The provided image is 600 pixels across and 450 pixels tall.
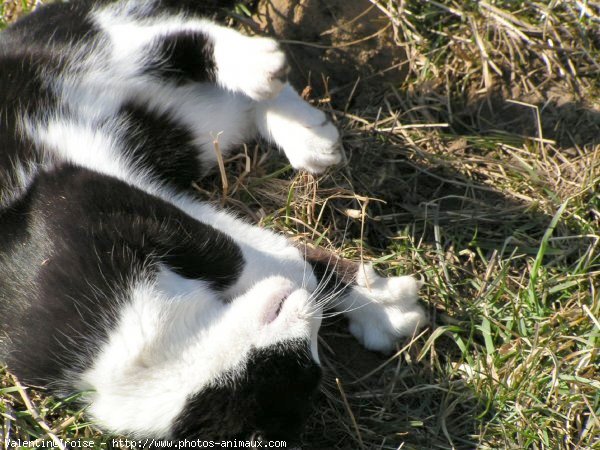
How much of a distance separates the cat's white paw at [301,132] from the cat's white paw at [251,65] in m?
0.15

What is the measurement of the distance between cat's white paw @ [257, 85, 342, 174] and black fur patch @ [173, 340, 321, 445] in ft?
2.86

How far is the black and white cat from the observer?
202 centimetres

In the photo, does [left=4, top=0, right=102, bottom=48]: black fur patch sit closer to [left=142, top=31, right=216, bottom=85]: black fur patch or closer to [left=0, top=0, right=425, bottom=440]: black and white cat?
[left=0, top=0, right=425, bottom=440]: black and white cat

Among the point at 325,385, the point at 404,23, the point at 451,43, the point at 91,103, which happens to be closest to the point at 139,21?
the point at 91,103

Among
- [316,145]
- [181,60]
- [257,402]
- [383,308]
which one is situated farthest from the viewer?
[181,60]

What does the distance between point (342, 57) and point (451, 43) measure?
0.48 metres

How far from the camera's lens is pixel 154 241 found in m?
2.14

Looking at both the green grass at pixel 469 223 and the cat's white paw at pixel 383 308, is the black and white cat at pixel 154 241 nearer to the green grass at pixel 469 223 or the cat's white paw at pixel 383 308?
the cat's white paw at pixel 383 308

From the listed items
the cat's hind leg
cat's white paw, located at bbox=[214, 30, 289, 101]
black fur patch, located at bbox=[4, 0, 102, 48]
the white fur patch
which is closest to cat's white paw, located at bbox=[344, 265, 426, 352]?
the cat's hind leg

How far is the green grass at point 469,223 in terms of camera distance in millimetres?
2375

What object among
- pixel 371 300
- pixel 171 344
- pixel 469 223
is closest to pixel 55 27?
pixel 171 344

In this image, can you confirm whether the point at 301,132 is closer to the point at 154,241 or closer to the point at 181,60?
the point at 181,60

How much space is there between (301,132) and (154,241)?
81cm

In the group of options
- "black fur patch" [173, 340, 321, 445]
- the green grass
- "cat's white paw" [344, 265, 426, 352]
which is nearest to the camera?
"black fur patch" [173, 340, 321, 445]
